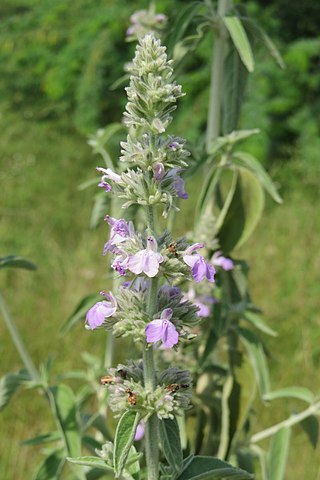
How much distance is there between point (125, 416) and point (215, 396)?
3.69ft

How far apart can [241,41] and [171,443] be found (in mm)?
1251

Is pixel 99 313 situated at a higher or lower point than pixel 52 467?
higher

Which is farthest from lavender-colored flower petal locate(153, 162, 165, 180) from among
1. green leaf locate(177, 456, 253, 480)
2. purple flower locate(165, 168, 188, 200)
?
green leaf locate(177, 456, 253, 480)

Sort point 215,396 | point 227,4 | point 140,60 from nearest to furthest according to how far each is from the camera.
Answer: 1. point 140,60
2. point 227,4
3. point 215,396

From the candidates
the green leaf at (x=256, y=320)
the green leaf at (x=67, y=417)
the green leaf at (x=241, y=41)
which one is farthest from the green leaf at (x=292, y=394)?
the green leaf at (x=241, y=41)

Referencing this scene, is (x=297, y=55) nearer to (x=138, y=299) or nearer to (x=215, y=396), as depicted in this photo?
(x=215, y=396)

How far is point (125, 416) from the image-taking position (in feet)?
4.36

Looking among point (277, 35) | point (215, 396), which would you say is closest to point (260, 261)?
point (215, 396)

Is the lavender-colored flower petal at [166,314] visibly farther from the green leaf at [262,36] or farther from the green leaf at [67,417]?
the green leaf at [262,36]

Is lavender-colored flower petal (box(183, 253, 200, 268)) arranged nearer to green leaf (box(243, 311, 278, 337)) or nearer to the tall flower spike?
the tall flower spike

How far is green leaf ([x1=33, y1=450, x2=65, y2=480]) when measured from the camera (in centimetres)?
207

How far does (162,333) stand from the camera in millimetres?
1209

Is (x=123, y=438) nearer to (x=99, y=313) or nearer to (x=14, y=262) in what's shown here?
(x=99, y=313)

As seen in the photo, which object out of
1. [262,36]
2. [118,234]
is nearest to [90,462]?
[118,234]
